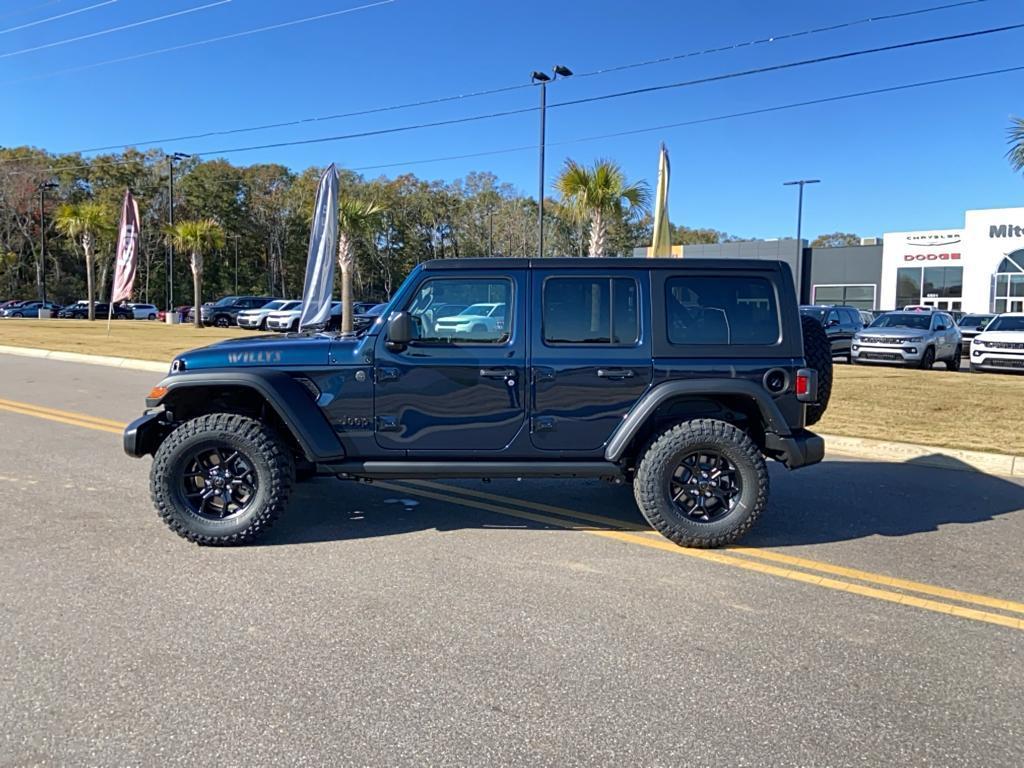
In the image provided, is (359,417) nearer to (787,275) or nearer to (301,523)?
(301,523)

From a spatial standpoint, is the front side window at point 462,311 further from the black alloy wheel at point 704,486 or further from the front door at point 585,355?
the black alloy wheel at point 704,486

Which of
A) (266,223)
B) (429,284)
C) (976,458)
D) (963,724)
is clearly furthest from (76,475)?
(266,223)

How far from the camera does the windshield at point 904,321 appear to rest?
809 inches

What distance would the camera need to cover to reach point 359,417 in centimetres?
507

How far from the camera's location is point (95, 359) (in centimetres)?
1812

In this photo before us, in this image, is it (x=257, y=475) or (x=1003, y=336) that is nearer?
(x=257, y=475)

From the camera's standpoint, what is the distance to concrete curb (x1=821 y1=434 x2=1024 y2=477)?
7605 millimetres

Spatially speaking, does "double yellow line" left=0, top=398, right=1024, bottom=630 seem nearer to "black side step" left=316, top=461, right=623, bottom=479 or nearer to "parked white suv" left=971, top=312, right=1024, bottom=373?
"black side step" left=316, top=461, right=623, bottom=479

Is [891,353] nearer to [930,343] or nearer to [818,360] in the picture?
[930,343]

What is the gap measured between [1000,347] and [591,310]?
1799cm

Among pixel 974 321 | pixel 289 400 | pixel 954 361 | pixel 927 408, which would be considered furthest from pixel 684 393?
pixel 974 321

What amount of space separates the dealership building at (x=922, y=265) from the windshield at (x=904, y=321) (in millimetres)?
15806

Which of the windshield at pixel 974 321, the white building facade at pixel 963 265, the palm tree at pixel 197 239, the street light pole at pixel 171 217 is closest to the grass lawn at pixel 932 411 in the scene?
the windshield at pixel 974 321

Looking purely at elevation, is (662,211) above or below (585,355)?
above
